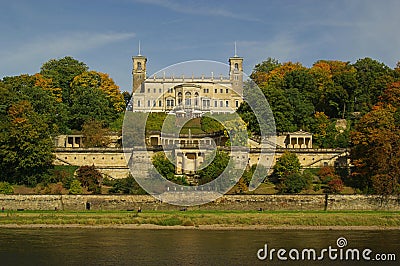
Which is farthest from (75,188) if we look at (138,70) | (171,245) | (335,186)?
(138,70)

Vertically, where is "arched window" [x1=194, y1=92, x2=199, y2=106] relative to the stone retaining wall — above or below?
above

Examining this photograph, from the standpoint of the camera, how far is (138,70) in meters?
86.2

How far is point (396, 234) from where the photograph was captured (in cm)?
3262

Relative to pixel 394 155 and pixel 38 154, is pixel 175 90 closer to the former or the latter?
pixel 38 154

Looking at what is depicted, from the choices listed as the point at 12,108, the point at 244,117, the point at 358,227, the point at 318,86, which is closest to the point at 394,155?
the point at 358,227

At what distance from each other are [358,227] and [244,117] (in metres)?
22.7

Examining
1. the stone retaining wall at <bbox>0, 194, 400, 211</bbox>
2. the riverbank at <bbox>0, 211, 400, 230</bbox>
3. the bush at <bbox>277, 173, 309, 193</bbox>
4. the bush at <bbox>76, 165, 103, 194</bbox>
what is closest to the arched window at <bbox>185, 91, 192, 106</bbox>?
the bush at <bbox>76, 165, 103, 194</bbox>

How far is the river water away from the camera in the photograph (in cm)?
2573
